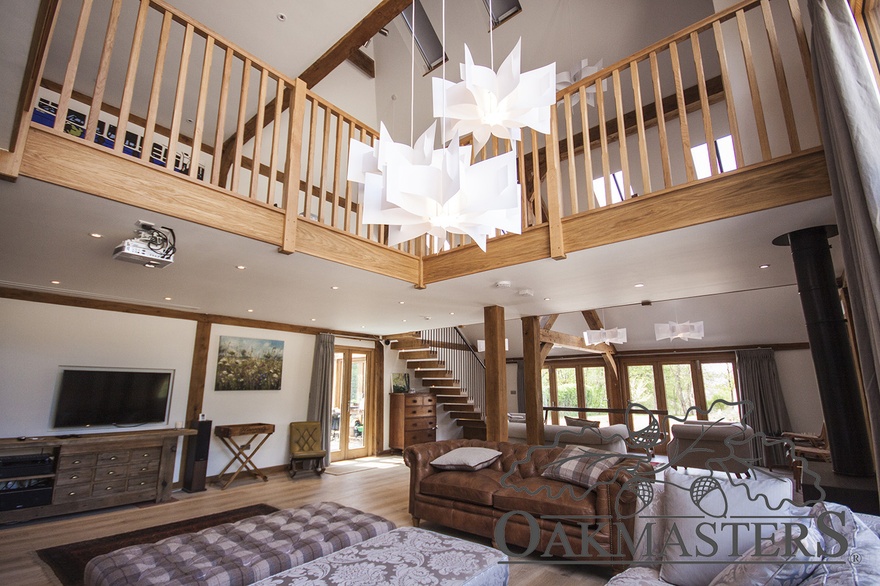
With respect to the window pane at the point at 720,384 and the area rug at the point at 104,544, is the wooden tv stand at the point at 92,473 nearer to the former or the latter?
the area rug at the point at 104,544

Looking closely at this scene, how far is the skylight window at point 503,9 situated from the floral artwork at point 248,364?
6190 millimetres

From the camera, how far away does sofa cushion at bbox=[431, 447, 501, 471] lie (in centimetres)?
423

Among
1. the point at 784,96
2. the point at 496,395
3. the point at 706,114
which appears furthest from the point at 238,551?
the point at 784,96

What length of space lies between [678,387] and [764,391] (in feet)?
5.38

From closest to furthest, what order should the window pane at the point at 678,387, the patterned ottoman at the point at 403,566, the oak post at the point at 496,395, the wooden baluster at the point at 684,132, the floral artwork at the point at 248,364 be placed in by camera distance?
the patterned ottoman at the point at 403,566
the wooden baluster at the point at 684,132
the oak post at the point at 496,395
the floral artwork at the point at 248,364
the window pane at the point at 678,387

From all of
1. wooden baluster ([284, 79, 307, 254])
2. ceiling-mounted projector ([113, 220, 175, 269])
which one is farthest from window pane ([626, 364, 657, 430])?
ceiling-mounted projector ([113, 220, 175, 269])

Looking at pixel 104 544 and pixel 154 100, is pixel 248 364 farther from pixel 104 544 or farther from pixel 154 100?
pixel 154 100

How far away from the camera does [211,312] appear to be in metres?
6.52

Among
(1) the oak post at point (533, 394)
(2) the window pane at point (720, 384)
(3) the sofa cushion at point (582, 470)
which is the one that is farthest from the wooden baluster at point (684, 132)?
(2) the window pane at point (720, 384)

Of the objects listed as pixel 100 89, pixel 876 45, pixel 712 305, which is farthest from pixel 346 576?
pixel 712 305

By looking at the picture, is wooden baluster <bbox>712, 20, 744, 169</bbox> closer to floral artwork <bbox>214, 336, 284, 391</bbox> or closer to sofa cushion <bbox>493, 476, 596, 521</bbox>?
sofa cushion <bbox>493, 476, 596, 521</bbox>

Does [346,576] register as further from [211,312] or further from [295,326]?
[295,326]

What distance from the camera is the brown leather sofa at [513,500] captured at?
3.21 metres

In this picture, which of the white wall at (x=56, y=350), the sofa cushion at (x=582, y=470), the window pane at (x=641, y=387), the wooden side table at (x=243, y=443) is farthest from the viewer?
the window pane at (x=641, y=387)
